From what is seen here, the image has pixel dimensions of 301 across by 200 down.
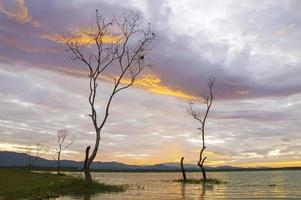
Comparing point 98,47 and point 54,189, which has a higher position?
point 98,47

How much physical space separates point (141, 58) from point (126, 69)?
2.67m

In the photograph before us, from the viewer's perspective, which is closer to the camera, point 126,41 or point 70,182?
point 70,182

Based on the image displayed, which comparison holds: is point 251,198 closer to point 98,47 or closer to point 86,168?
point 86,168

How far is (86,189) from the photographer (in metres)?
49.3

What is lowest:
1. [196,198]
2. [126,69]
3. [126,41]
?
[196,198]

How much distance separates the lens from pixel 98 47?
56875 millimetres

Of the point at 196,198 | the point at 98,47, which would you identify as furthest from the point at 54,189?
the point at 98,47

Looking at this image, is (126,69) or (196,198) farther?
(126,69)

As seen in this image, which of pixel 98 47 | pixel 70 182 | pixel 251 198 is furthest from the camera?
pixel 98 47

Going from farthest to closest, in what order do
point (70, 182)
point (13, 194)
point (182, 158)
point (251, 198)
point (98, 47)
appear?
point (182, 158) < point (98, 47) < point (70, 182) < point (251, 198) < point (13, 194)

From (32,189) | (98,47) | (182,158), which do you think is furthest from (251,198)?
(182,158)

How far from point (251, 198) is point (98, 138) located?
691 inches

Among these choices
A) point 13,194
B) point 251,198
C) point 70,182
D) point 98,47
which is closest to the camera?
point 13,194

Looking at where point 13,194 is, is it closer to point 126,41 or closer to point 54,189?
point 54,189
